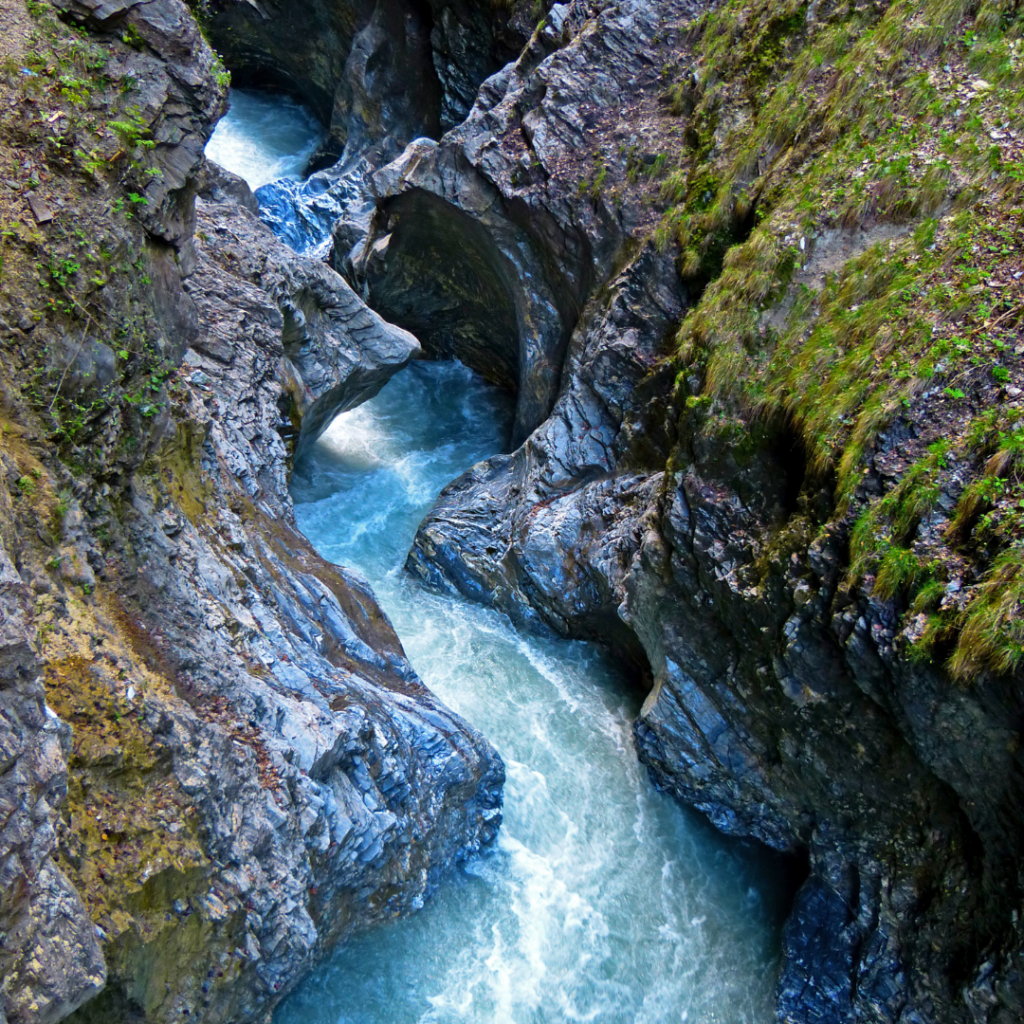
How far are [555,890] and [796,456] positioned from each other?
5.98m

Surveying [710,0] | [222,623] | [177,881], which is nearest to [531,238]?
[710,0]

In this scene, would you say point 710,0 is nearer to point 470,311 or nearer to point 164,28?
point 470,311

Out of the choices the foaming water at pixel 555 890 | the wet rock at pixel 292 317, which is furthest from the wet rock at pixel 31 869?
the wet rock at pixel 292 317

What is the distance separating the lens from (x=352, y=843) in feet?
25.0

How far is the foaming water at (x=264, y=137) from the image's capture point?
70.5 feet

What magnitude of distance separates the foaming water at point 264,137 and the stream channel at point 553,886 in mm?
12260

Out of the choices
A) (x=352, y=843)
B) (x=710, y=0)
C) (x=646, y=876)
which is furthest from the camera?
(x=710, y=0)

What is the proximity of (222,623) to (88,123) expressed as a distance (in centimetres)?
457

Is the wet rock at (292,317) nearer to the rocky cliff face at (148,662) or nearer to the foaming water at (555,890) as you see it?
the foaming water at (555,890)

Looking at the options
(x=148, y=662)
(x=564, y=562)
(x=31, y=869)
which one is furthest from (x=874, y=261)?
(x=31, y=869)

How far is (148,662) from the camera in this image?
6.49 metres

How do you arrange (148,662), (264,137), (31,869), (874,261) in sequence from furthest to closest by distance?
(264,137) < (874,261) < (148,662) < (31,869)

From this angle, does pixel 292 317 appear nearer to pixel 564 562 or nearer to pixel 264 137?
pixel 564 562

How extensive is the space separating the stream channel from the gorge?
0.05 metres
